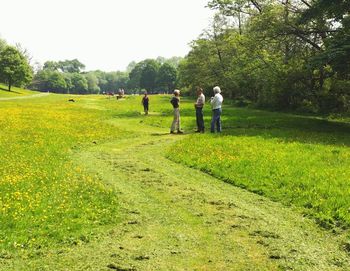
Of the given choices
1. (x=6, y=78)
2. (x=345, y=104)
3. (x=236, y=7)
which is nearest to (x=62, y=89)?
(x=6, y=78)

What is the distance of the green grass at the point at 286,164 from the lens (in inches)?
410

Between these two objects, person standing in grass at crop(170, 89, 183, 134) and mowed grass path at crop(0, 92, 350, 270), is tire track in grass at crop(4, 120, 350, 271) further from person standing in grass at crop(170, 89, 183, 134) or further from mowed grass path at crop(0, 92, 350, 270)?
person standing in grass at crop(170, 89, 183, 134)

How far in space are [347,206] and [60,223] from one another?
7.12 meters

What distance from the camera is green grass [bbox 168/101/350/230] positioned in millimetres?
10406

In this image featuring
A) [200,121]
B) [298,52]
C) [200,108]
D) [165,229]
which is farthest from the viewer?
[298,52]

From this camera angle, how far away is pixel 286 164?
46.9ft

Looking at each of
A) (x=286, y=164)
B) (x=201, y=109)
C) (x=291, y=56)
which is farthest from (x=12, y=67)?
(x=286, y=164)

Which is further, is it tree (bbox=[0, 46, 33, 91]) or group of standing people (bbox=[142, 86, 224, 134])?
tree (bbox=[0, 46, 33, 91])

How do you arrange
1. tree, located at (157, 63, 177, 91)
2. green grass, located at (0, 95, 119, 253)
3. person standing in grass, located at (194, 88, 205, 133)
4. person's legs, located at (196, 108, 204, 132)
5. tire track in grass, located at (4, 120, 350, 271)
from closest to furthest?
tire track in grass, located at (4, 120, 350, 271) → green grass, located at (0, 95, 119, 253) → person standing in grass, located at (194, 88, 205, 133) → person's legs, located at (196, 108, 204, 132) → tree, located at (157, 63, 177, 91)

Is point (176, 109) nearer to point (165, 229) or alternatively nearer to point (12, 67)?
point (165, 229)

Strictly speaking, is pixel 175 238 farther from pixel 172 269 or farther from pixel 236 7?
pixel 236 7

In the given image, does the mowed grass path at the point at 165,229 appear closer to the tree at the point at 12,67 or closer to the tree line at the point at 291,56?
the tree line at the point at 291,56

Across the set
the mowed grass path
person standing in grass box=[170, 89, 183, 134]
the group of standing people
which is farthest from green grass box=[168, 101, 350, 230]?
person standing in grass box=[170, 89, 183, 134]

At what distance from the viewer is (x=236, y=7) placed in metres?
47.0
